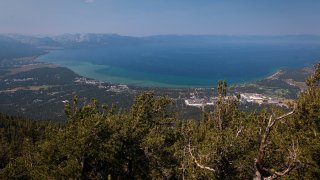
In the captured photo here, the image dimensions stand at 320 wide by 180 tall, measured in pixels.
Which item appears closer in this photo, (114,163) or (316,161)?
(316,161)

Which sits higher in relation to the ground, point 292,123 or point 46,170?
point 292,123

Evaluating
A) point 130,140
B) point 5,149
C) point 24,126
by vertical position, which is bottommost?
point 24,126

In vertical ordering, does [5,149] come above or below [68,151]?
below

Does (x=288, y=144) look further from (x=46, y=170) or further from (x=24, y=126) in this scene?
(x=24, y=126)

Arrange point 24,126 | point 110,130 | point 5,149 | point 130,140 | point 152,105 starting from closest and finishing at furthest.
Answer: point 110,130, point 130,140, point 152,105, point 5,149, point 24,126

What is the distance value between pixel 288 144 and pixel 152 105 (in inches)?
673

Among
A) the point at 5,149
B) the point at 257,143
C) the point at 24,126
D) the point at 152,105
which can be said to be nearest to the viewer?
the point at 257,143

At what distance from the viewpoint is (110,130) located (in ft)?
92.3

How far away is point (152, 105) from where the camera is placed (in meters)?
38.3

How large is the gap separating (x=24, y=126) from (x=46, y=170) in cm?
9587

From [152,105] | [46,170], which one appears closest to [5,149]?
[152,105]

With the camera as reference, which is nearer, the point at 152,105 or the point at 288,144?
the point at 288,144

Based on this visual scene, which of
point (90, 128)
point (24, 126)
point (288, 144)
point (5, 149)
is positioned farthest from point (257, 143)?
point (24, 126)

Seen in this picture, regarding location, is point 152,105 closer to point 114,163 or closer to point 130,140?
point 130,140
